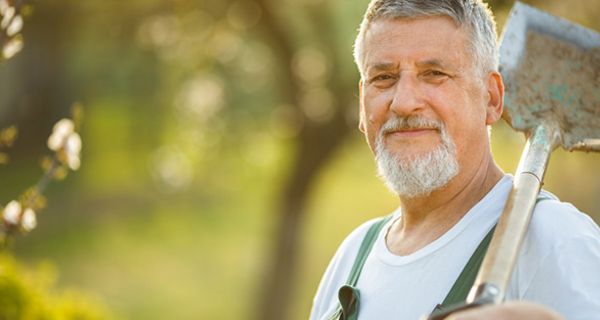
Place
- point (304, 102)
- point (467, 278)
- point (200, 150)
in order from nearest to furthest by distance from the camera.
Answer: point (467, 278) → point (304, 102) → point (200, 150)

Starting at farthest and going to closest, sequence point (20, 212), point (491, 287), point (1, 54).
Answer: point (20, 212)
point (1, 54)
point (491, 287)

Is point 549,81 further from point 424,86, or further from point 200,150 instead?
point 200,150

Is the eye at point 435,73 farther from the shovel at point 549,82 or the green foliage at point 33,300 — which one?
the green foliage at point 33,300

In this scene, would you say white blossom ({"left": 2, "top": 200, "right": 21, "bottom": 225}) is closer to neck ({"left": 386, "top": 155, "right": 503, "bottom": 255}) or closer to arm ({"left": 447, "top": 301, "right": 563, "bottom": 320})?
neck ({"left": 386, "top": 155, "right": 503, "bottom": 255})

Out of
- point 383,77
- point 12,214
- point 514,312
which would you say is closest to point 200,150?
point 12,214

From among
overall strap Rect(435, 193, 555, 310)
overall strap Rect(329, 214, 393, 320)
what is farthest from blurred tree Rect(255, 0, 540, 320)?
overall strap Rect(435, 193, 555, 310)

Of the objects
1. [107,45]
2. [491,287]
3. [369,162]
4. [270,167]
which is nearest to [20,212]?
[491,287]

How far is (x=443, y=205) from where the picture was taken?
238cm

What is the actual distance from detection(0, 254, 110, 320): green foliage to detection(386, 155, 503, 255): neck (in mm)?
2111

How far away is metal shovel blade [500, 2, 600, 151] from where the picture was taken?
2549 mm

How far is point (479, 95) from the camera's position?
2.32m

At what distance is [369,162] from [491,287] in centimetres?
1245

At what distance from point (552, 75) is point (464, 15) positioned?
501 millimetres

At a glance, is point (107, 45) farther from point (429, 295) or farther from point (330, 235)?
point (429, 295)
